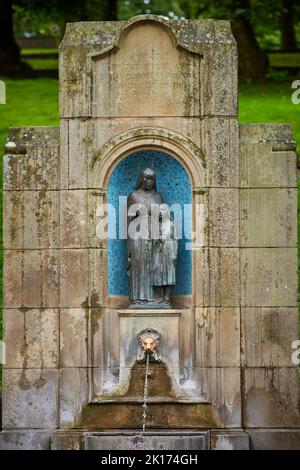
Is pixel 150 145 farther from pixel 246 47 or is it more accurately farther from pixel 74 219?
pixel 246 47

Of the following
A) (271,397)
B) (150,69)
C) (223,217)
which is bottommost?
(271,397)

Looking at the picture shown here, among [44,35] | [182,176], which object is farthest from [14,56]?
[182,176]

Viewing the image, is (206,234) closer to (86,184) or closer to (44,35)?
(86,184)

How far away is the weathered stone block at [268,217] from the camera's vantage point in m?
19.2

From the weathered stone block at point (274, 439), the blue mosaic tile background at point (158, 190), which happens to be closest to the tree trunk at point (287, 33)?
the blue mosaic tile background at point (158, 190)

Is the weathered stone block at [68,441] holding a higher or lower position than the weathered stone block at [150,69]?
lower

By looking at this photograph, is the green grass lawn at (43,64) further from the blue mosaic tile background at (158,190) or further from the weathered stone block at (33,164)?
the weathered stone block at (33,164)

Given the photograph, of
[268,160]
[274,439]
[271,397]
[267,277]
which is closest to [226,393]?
[271,397]

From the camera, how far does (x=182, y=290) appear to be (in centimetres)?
1997

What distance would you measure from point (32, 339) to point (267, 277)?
3426mm

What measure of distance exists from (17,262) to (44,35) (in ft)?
144

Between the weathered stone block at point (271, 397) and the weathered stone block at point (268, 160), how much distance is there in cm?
263

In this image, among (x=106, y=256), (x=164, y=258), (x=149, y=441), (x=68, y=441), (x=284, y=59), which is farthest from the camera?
(x=284, y=59)

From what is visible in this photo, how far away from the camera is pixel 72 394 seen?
1919cm
